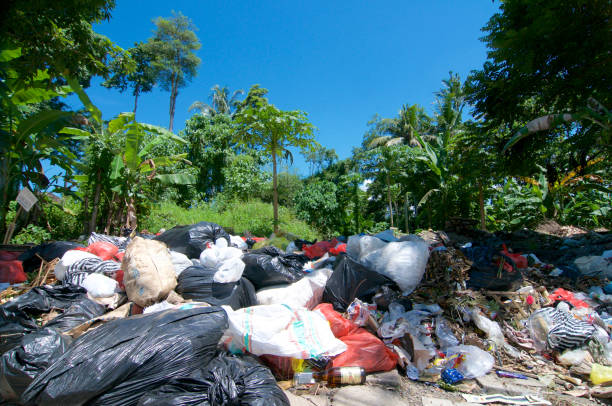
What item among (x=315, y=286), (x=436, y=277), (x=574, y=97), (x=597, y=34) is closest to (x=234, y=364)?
(x=315, y=286)

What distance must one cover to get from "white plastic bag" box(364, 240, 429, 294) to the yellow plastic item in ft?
4.17

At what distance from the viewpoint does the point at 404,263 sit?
9.48ft

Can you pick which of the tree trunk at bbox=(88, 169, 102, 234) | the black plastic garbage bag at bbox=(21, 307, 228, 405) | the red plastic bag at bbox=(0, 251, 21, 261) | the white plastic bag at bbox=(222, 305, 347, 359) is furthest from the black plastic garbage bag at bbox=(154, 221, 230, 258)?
the tree trunk at bbox=(88, 169, 102, 234)

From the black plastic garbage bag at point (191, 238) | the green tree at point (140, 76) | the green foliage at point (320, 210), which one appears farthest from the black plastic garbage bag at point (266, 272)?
the green tree at point (140, 76)

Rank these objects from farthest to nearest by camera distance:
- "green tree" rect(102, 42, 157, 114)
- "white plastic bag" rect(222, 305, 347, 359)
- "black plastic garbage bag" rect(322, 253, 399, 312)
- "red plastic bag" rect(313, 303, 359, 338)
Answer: "green tree" rect(102, 42, 157, 114) < "black plastic garbage bag" rect(322, 253, 399, 312) < "red plastic bag" rect(313, 303, 359, 338) < "white plastic bag" rect(222, 305, 347, 359)

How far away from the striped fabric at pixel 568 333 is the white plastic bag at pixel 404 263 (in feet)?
3.47

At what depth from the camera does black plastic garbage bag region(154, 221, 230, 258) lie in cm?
356

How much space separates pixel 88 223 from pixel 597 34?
29.0ft

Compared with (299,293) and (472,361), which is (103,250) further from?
(472,361)

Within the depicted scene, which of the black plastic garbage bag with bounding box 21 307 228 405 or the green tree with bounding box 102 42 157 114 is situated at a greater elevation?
the green tree with bounding box 102 42 157 114

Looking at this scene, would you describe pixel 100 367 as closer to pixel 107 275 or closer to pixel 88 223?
pixel 107 275

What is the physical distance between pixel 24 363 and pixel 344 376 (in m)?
1.81

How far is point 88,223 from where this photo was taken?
5578mm

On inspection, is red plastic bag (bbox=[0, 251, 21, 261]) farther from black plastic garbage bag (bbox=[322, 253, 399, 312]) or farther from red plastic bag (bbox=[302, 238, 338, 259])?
black plastic garbage bag (bbox=[322, 253, 399, 312])
